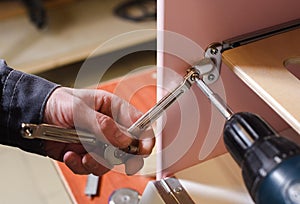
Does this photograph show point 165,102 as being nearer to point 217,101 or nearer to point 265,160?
point 217,101

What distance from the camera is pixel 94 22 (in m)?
1.79

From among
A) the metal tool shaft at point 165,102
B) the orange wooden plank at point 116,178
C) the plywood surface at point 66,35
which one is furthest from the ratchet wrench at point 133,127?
the plywood surface at point 66,35

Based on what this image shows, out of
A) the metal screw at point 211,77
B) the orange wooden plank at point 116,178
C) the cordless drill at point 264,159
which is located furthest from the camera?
the orange wooden plank at point 116,178

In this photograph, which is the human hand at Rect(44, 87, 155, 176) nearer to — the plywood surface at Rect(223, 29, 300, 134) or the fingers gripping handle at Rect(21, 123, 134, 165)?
the fingers gripping handle at Rect(21, 123, 134, 165)

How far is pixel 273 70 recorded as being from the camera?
0.53m

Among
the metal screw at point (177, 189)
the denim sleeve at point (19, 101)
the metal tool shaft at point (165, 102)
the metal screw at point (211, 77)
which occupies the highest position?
the denim sleeve at point (19, 101)

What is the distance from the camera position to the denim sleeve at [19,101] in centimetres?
64

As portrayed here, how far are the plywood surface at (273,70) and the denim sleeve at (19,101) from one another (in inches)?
10.4

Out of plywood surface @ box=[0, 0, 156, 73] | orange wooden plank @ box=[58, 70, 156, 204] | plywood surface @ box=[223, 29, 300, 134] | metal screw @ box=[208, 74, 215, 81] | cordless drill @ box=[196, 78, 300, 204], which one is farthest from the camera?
plywood surface @ box=[0, 0, 156, 73]

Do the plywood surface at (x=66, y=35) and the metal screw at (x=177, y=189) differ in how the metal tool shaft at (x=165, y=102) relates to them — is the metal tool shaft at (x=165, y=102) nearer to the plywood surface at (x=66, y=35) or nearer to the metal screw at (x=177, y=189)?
the metal screw at (x=177, y=189)

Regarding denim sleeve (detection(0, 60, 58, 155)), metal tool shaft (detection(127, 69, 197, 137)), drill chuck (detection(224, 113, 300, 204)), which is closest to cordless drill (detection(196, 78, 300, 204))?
drill chuck (detection(224, 113, 300, 204))

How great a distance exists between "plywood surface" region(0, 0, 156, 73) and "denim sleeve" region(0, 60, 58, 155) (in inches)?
36.6

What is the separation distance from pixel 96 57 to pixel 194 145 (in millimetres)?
977

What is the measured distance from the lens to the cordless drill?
Result: 0.38 m
